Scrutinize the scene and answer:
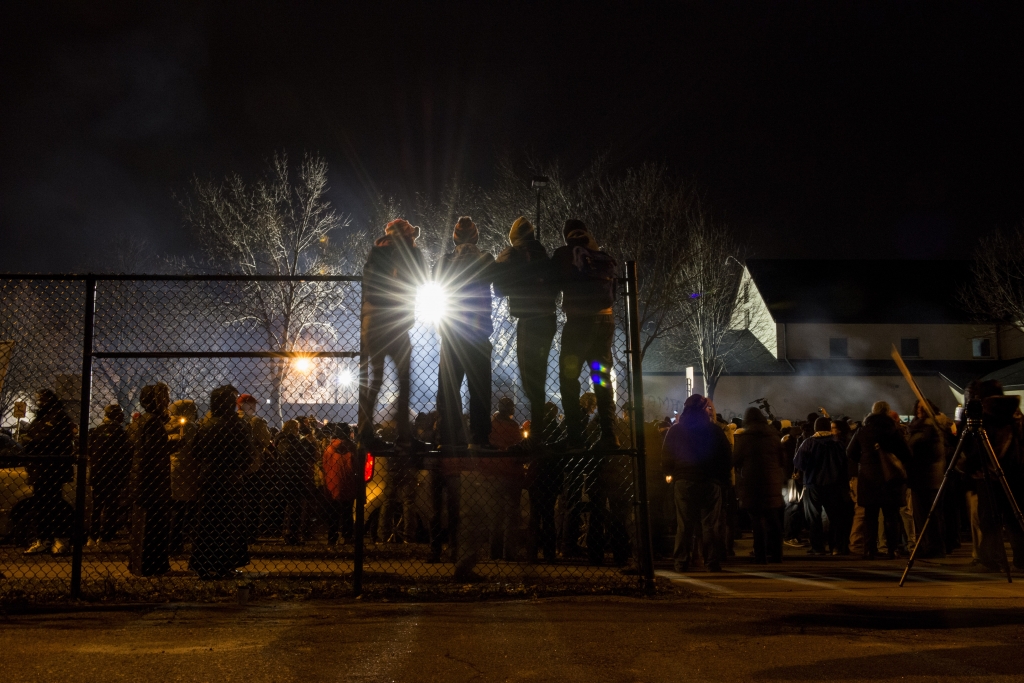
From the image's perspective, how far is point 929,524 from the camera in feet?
34.6

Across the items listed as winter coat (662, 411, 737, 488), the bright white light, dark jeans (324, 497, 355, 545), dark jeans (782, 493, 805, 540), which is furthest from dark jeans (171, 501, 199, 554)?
dark jeans (782, 493, 805, 540)

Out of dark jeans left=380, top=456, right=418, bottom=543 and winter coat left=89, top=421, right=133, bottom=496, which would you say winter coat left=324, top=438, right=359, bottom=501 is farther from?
winter coat left=89, top=421, right=133, bottom=496

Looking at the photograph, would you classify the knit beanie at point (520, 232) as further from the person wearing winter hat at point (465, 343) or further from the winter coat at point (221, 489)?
the winter coat at point (221, 489)

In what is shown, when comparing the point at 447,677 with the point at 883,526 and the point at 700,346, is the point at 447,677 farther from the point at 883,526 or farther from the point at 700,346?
the point at 700,346

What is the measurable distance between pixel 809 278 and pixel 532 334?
57896mm

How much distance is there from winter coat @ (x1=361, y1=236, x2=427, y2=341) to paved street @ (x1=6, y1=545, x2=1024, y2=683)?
227 cm

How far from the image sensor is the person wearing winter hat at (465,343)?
714 centimetres

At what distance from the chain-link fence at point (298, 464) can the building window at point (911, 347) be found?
51.1m

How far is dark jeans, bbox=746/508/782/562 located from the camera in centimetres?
1045

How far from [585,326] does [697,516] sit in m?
3.19

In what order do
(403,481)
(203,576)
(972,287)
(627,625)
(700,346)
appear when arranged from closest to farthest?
(627,625)
(203,576)
(403,481)
(700,346)
(972,287)

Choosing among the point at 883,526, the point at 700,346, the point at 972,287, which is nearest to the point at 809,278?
the point at 972,287

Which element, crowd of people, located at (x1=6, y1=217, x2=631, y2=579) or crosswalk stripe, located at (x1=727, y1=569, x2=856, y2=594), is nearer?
crowd of people, located at (x1=6, y1=217, x2=631, y2=579)

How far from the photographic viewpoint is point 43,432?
31.7 ft
